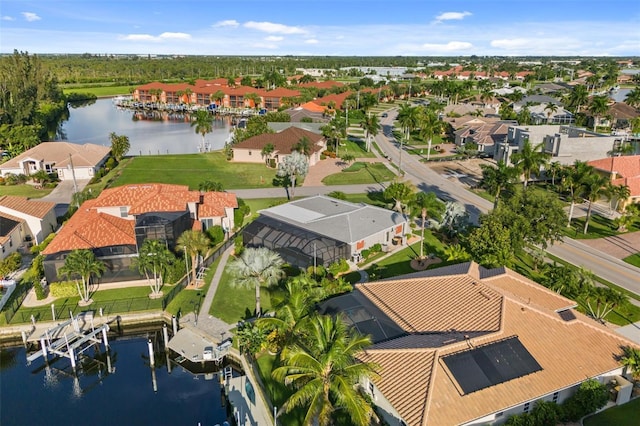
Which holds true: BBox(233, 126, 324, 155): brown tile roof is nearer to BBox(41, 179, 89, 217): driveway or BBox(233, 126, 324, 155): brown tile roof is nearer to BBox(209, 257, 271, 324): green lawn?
BBox(41, 179, 89, 217): driveway

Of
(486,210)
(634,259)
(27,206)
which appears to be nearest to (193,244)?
(27,206)

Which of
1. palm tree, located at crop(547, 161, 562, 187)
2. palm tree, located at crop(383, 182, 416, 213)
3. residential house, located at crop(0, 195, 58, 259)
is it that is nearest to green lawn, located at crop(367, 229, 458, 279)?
palm tree, located at crop(383, 182, 416, 213)

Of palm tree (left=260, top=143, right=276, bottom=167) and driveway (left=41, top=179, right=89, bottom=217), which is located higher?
palm tree (left=260, top=143, right=276, bottom=167)

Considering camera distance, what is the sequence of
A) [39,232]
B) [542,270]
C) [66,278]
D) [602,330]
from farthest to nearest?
1. [39,232]
2. [542,270]
3. [66,278]
4. [602,330]

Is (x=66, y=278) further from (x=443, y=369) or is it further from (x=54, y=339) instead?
(x=443, y=369)

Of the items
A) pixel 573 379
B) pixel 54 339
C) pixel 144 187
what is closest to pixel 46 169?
pixel 144 187

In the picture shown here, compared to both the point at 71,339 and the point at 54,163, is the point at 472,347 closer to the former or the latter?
the point at 71,339
